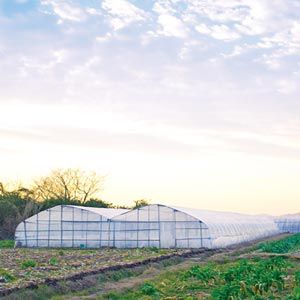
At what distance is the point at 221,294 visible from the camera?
1257 centimetres

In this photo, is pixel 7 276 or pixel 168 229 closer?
pixel 7 276

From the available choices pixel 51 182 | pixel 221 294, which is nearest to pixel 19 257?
pixel 221 294

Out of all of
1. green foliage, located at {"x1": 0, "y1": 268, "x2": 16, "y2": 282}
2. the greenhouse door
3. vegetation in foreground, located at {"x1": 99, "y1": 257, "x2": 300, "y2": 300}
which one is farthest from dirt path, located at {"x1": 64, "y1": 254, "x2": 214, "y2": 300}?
the greenhouse door

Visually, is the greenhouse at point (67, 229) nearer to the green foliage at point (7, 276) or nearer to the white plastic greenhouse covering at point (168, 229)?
the white plastic greenhouse covering at point (168, 229)

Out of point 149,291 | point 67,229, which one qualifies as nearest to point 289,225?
point 67,229

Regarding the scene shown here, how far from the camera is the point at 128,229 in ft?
109

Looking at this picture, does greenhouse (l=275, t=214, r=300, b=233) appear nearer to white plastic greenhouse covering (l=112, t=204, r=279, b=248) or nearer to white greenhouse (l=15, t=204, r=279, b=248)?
white greenhouse (l=15, t=204, r=279, b=248)

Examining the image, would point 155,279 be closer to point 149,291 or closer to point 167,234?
point 149,291

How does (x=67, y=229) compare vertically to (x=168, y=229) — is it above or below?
above

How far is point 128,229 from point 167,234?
239cm

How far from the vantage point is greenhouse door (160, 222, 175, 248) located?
3209 centimetres

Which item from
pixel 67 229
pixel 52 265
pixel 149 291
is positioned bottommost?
pixel 149 291

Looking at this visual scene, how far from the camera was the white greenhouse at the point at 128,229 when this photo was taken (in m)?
31.8

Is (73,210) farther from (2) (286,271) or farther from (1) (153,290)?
(1) (153,290)
